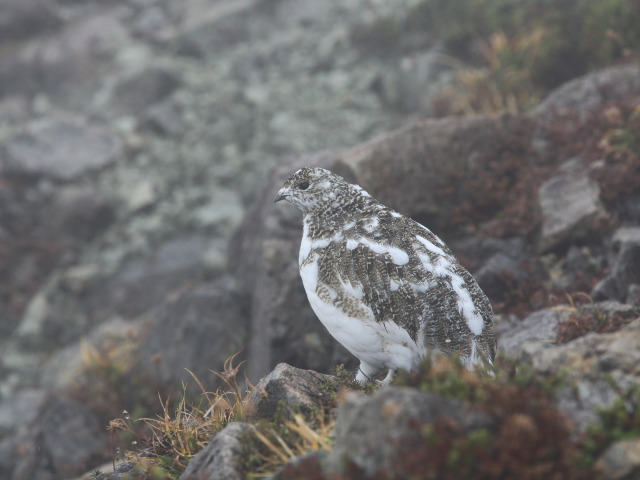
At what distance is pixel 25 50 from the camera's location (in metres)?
15.3

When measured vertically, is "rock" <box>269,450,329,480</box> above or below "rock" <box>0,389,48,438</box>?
above

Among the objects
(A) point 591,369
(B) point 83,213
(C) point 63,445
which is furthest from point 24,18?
(A) point 591,369

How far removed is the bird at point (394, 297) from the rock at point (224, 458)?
3.60ft

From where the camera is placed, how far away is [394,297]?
176 inches

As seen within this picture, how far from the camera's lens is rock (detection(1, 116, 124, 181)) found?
13.0 m

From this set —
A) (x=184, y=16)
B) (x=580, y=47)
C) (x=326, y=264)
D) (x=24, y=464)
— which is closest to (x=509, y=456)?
(x=326, y=264)

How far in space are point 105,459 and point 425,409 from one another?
6.36 m

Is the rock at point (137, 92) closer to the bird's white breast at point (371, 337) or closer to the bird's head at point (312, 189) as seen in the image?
the bird's head at point (312, 189)

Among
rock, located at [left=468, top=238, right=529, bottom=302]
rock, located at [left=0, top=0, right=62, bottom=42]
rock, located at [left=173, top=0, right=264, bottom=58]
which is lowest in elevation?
rock, located at [left=468, top=238, right=529, bottom=302]

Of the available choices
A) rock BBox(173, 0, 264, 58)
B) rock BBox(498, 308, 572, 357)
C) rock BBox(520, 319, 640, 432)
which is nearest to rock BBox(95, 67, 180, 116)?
rock BBox(173, 0, 264, 58)

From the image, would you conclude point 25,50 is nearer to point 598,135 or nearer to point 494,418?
point 598,135

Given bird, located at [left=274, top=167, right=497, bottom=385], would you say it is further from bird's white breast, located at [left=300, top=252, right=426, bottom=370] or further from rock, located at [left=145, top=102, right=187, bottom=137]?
rock, located at [left=145, top=102, right=187, bottom=137]

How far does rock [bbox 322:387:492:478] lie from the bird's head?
2420mm

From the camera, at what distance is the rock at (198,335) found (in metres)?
8.31
